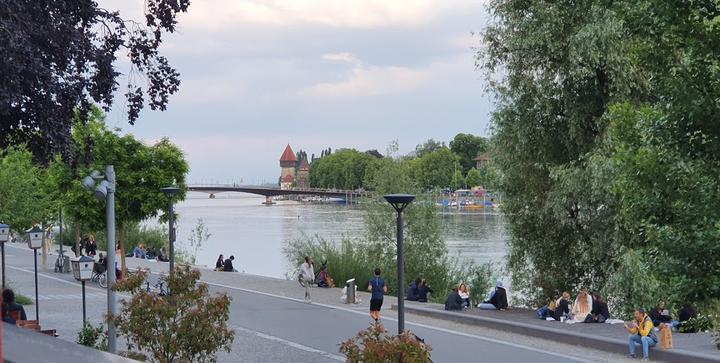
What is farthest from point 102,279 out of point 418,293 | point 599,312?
point 599,312

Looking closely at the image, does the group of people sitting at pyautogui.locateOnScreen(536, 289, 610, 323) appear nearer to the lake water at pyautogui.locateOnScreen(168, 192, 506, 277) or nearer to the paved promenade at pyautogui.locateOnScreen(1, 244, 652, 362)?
the paved promenade at pyautogui.locateOnScreen(1, 244, 652, 362)

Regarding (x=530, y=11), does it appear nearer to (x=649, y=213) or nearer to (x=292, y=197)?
(x=649, y=213)

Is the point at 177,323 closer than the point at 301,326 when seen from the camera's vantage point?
Yes

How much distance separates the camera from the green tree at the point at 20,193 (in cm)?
3200

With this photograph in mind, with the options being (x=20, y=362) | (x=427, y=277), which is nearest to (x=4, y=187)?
(x=427, y=277)

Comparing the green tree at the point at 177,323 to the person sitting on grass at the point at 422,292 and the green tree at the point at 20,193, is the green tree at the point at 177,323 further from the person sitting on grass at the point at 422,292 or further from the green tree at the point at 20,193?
the green tree at the point at 20,193

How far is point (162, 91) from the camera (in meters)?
15.8

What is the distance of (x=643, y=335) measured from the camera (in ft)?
58.0

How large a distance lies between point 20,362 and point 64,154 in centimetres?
1030

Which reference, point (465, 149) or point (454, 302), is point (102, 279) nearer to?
point (454, 302)

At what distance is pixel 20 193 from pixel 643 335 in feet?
73.1

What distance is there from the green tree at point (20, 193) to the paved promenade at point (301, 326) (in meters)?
2.44

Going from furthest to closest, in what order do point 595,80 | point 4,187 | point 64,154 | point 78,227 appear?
point 78,227, point 4,187, point 595,80, point 64,154

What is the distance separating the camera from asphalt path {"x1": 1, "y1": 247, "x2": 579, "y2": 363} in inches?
745
